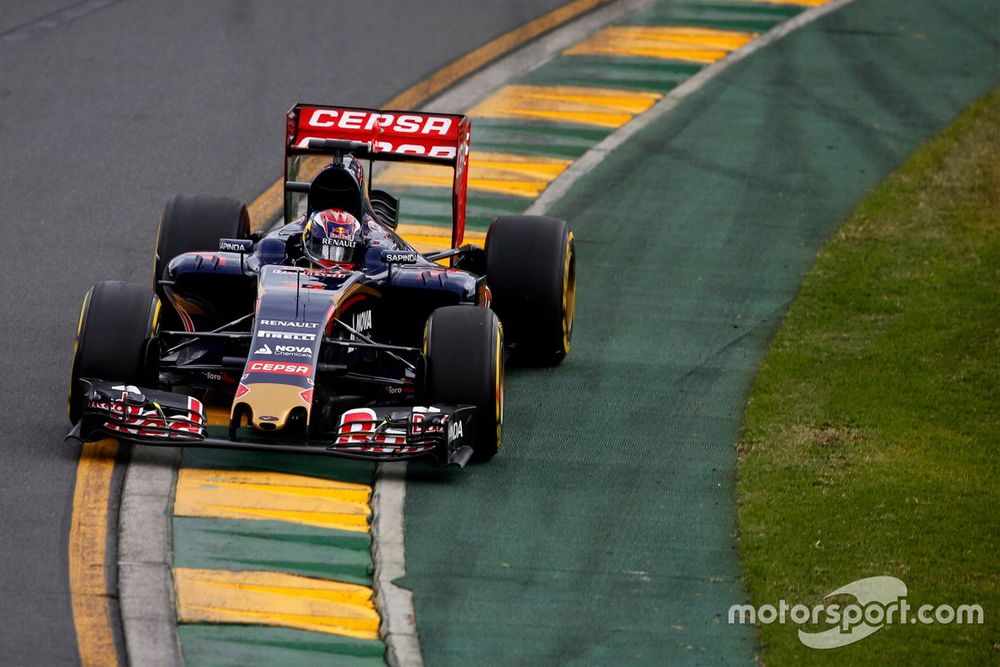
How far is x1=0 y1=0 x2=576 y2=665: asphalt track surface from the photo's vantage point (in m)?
11.4

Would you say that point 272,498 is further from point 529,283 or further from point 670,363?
point 670,363

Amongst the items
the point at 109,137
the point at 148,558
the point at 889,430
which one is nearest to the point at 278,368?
the point at 148,558

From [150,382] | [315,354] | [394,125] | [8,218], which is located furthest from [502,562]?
[8,218]

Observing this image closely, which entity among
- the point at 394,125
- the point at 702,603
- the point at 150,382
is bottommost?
the point at 702,603

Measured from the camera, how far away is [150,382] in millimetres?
12219

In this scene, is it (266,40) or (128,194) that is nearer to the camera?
(128,194)

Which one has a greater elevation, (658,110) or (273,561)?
(658,110)

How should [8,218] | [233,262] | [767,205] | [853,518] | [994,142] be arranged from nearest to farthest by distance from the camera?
[853,518], [233,262], [8,218], [767,205], [994,142]

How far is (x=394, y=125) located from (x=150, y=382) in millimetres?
3633

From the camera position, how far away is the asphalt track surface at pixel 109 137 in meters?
11.4

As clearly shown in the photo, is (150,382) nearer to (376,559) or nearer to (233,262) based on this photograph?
(233,262)

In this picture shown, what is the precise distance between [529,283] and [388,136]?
71.8 inches

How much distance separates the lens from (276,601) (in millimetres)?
10383

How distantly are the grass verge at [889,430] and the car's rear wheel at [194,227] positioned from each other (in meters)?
4.23
